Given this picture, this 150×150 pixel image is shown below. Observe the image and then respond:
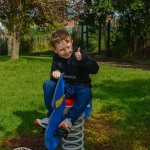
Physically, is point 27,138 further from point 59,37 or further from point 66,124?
point 59,37

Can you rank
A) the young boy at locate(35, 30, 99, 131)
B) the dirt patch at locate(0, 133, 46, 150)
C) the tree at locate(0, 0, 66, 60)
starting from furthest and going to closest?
the tree at locate(0, 0, 66, 60) < the dirt patch at locate(0, 133, 46, 150) < the young boy at locate(35, 30, 99, 131)

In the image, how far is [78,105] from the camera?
3.92 m

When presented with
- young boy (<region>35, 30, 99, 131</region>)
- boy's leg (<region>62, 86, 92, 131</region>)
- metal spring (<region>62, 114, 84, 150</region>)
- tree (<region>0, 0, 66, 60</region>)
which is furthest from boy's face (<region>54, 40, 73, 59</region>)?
tree (<region>0, 0, 66, 60</region>)

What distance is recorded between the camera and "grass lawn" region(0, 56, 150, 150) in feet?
17.1

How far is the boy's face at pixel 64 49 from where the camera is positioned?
3937 mm

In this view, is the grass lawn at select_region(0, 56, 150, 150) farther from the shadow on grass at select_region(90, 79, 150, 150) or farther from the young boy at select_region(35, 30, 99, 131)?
the young boy at select_region(35, 30, 99, 131)

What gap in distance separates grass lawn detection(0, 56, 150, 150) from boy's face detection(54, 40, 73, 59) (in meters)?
1.51

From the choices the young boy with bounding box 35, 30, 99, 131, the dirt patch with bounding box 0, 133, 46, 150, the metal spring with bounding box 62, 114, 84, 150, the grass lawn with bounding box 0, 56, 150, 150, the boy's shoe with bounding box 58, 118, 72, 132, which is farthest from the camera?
the grass lawn with bounding box 0, 56, 150, 150

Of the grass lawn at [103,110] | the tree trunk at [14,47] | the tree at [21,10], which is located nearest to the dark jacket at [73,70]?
the grass lawn at [103,110]

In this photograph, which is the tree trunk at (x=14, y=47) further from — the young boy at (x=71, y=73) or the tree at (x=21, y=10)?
the young boy at (x=71, y=73)

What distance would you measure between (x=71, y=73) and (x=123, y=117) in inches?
102

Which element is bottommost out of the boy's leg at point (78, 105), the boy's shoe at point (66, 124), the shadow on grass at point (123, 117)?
the shadow on grass at point (123, 117)

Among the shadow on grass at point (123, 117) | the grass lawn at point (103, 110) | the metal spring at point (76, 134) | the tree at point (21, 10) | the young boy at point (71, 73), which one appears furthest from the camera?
the tree at point (21, 10)

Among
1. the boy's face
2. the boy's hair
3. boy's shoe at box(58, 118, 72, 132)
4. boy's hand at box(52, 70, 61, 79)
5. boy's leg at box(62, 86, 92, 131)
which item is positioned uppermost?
the boy's hair
